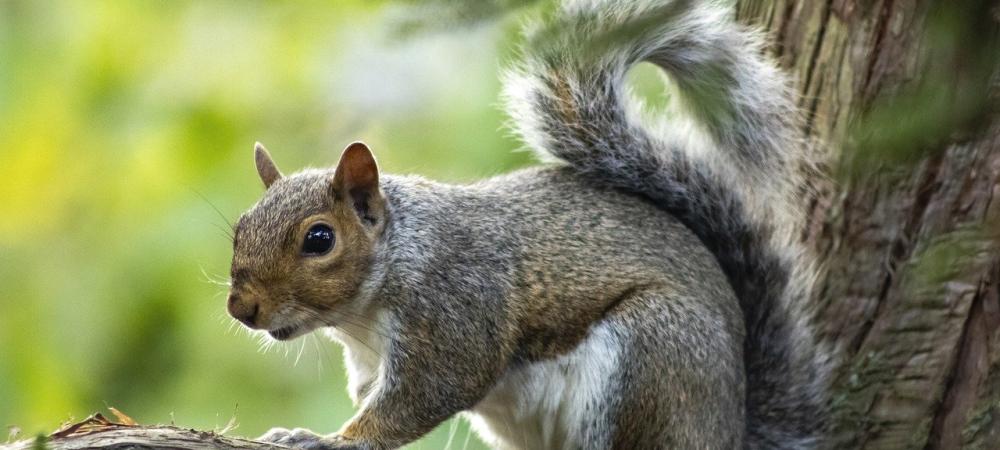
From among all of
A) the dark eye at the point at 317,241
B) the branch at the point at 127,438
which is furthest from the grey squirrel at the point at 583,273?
the branch at the point at 127,438

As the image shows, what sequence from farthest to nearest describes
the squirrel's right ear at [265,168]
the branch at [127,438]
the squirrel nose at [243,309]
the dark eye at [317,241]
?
the squirrel's right ear at [265,168]
the dark eye at [317,241]
the squirrel nose at [243,309]
the branch at [127,438]

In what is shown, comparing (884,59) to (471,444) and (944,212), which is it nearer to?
(944,212)

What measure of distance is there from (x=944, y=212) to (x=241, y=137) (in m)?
2.06

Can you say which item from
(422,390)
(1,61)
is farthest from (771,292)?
(1,61)

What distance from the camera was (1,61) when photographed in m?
3.29

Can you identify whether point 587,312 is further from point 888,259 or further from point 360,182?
point 888,259

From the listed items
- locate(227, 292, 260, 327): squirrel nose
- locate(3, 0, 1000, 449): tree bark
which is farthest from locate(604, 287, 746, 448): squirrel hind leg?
locate(227, 292, 260, 327): squirrel nose

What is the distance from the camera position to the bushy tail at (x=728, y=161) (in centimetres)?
253

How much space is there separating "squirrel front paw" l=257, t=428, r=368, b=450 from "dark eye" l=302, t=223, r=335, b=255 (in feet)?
1.24

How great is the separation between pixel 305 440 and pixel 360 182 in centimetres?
58

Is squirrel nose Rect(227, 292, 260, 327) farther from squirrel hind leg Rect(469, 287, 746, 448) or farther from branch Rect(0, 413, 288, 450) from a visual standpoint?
squirrel hind leg Rect(469, 287, 746, 448)

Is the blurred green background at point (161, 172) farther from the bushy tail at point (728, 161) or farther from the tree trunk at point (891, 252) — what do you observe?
the tree trunk at point (891, 252)

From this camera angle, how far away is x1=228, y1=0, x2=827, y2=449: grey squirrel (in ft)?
7.89

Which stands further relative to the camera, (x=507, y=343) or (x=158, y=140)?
(x=158, y=140)
